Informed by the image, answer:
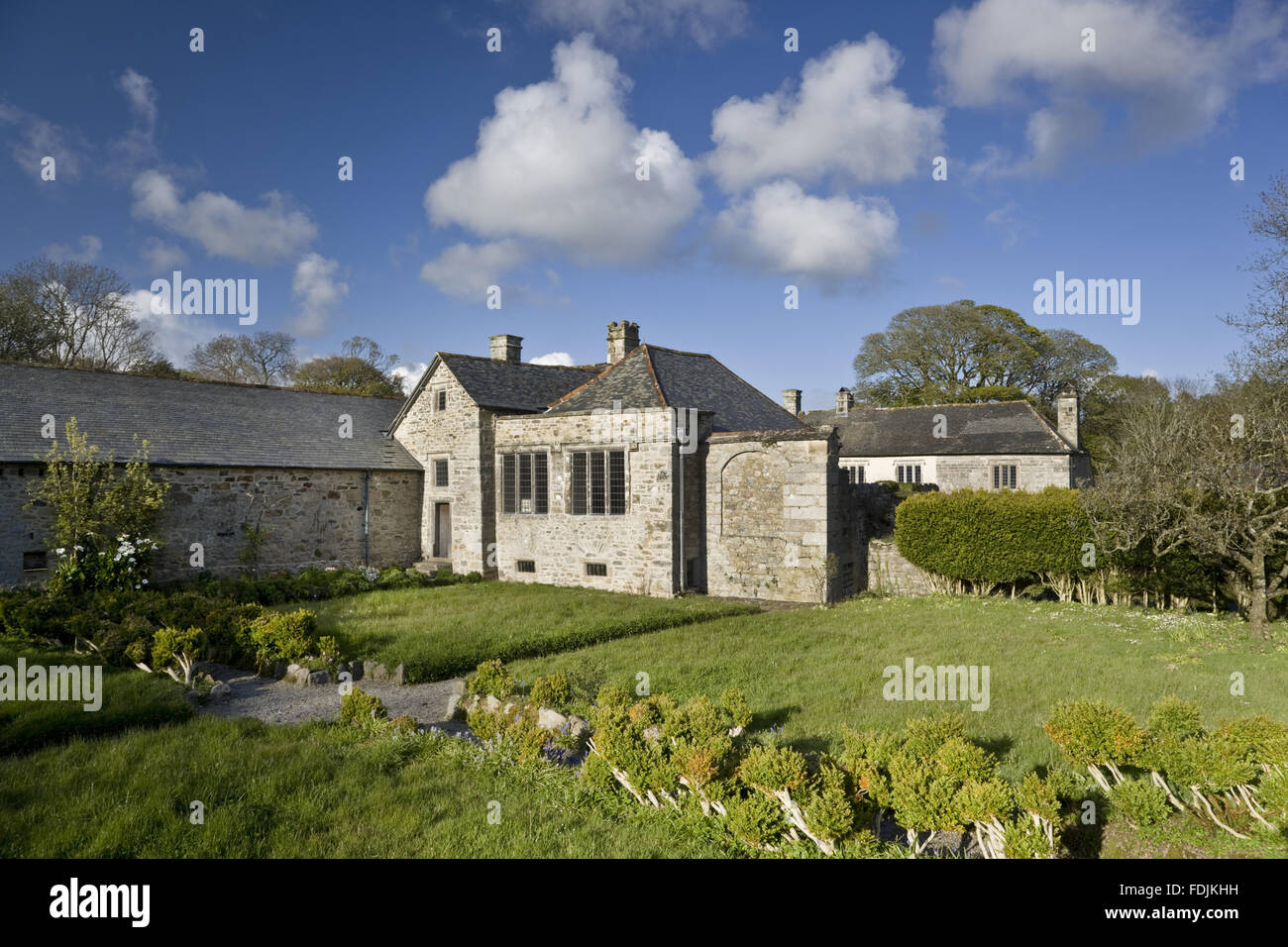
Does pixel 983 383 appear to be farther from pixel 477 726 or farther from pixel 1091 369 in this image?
pixel 477 726

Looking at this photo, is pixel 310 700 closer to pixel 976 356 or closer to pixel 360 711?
pixel 360 711

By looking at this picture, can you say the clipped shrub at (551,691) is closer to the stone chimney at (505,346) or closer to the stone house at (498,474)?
the stone house at (498,474)

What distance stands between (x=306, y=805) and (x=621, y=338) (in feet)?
73.5

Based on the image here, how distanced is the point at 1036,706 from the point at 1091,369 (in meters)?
51.5

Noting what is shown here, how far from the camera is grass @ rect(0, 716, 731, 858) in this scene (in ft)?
19.4

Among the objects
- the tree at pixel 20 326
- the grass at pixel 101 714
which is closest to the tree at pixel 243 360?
the tree at pixel 20 326

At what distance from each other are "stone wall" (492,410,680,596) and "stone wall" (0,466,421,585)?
403cm

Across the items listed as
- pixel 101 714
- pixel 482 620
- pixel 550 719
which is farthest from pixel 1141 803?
pixel 482 620

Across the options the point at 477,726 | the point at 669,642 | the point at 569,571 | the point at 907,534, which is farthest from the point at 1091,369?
the point at 477,726

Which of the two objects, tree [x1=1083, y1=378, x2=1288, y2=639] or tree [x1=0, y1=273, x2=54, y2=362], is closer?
tree [x1=1083, y1=378, x2=1288, y2=639]

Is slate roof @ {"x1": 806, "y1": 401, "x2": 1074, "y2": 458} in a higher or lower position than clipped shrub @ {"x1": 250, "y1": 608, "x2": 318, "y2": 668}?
higher

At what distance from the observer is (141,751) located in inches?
319

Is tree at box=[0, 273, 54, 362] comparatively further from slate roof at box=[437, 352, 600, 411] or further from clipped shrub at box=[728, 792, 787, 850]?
clipped shrub at box=[728, 792, 787, 850]

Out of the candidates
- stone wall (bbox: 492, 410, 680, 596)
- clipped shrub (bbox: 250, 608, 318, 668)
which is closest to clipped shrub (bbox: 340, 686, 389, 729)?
clipped shrub (bbox: 250, 608, 318, 668)
